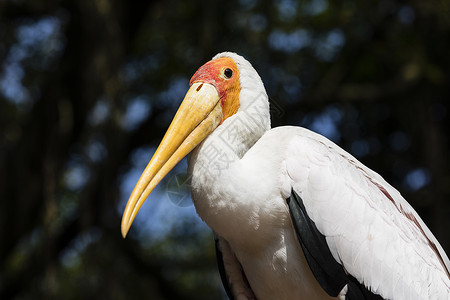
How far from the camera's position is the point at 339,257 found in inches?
130

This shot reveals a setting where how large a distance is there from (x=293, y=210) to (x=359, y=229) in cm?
35

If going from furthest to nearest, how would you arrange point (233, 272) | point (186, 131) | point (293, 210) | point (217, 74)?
1. point (233, 272)
2. point (217, 74)
3. point (186, 131)
4. point (293, 210)

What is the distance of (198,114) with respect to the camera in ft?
11.5

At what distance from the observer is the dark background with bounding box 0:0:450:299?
677 centimetres

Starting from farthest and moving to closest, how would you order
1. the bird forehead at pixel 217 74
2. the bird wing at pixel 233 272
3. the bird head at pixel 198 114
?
the bird wing at pixel 233 272 → the bird forehead at pixel 217 74 → the bird head at pixel 198 114

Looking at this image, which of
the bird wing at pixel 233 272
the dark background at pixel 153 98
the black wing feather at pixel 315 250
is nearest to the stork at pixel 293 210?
the black wing feather at pixel 315 250

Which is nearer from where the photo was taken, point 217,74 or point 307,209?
point 307,209

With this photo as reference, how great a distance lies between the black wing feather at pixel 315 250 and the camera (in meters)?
3.26

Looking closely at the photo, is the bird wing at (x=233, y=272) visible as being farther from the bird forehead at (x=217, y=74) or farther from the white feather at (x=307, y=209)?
the bird forehead at (x=217, y=74)

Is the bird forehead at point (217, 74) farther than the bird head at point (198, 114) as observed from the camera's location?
Yes

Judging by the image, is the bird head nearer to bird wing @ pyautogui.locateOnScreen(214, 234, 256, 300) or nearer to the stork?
the stork

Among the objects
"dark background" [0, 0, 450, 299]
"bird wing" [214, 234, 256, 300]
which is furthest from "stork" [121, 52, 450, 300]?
"dark background" [0, 0, 450, 299]

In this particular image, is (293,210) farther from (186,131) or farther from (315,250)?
(186,131)

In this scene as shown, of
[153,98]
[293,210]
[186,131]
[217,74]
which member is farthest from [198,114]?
[153,98]
